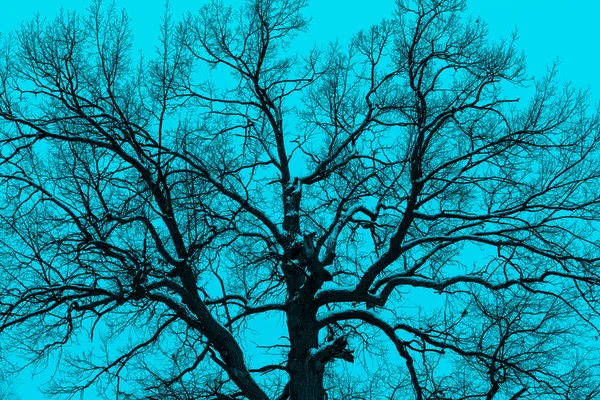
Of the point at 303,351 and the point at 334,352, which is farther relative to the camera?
the point at 303,351

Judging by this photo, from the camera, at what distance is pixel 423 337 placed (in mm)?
9250

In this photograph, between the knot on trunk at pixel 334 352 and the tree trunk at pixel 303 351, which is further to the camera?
the tree trunk at pixel 303 351

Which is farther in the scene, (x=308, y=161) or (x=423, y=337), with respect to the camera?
(x=308, y=161)

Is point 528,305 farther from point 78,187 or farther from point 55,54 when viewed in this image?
point 55,54

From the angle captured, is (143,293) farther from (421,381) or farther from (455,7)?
(455,7)

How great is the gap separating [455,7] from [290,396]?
582cm

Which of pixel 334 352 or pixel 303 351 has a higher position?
pixel 303 351

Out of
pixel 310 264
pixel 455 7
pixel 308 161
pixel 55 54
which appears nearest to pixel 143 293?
pixel 310 264

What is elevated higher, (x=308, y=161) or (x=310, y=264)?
(x=308, y=161)

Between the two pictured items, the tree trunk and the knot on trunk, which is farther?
the tree trunk

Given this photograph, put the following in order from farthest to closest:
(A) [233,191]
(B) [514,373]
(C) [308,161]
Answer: (C) [308,161] → (A) [233,191] → (B) [514,373]

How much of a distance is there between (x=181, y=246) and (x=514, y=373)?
4.67 metres

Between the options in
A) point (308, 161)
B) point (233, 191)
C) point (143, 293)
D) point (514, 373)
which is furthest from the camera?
point (308, 161)

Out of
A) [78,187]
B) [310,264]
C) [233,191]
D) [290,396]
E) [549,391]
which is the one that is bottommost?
[549,391]
